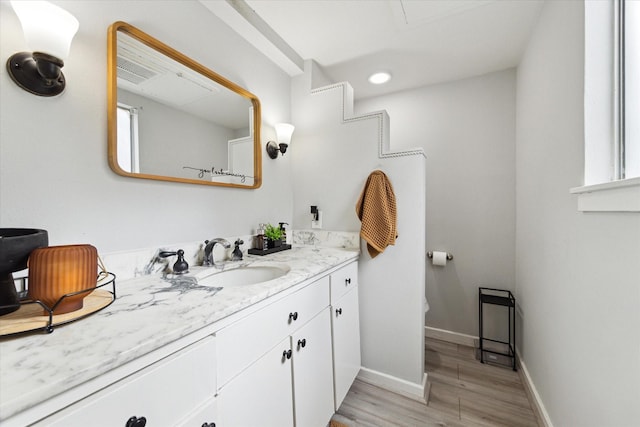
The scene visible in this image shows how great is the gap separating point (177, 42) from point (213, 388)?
59.3 inches

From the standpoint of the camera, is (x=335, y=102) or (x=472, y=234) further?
(x=472, y=234)

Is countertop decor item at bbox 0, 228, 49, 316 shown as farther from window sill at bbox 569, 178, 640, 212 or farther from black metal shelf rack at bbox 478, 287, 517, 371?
black metal shelf rack at bbox 478, 287, 517, 371

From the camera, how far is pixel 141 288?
882 millimetres

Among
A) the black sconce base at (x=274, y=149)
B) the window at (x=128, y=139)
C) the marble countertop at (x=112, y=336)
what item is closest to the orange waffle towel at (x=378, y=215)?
the black sconce base at (x=274, y=149)

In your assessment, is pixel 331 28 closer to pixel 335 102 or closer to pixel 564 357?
pixel 335 102

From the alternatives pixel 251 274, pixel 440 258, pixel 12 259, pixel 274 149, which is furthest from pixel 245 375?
pixel 440 258

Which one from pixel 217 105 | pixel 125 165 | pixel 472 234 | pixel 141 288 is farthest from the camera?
pixel 472 234

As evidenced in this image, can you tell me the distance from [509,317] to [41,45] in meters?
2.97

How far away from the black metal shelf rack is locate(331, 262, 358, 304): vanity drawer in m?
1.19

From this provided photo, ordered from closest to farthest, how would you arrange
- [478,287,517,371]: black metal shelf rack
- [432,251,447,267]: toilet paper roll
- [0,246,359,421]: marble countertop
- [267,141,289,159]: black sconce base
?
1. [0,246,359,421]: marble countertop
2. [267,141,289,159]: black sconce base
3. [478,287,517,371]: black metal shelf rack
4. [432,251,447,267]: toilet paper roll

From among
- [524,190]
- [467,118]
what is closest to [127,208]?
[524,190]

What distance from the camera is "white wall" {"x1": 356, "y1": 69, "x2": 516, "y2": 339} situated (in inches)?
81.4

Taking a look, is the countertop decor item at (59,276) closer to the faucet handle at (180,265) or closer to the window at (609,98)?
the faucet handle at (180,265)

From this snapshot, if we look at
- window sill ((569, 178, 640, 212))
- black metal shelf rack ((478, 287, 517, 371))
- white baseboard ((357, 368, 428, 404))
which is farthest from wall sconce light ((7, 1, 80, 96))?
black metal shelf rack ((478, 287, 517, 371))
